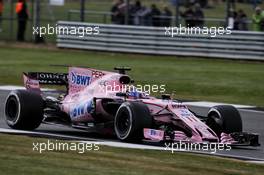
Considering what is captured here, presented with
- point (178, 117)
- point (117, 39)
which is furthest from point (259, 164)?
point (117, 39)

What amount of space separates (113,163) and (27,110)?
3466mm

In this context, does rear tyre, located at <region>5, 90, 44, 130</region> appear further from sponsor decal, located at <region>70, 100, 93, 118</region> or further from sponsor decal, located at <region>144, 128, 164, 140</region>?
sponsor decal, located at <region>144, 128, 164, 140</region>

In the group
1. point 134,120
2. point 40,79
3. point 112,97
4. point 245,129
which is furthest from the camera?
point 245,129

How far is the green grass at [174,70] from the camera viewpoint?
21.4 meters

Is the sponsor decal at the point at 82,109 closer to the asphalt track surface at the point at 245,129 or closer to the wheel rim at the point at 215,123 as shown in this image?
the asphalt track surface at the point at 245,129

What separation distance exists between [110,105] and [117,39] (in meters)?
18.7

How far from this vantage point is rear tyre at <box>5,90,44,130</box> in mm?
13078

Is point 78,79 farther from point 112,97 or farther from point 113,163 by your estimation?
point 113,163

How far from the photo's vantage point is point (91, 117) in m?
12.9

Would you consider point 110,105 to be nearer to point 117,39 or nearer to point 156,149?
point 156,149

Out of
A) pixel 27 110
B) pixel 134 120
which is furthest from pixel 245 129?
pixel 27 110

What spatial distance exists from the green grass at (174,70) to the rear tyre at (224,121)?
704cm

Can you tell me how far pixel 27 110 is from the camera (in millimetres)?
13070

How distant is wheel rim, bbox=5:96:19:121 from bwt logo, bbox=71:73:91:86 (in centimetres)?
92
